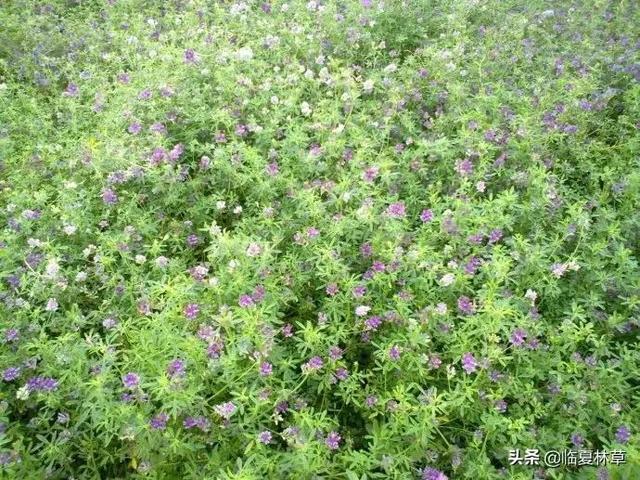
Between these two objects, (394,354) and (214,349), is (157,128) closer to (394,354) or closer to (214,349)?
(214,349)

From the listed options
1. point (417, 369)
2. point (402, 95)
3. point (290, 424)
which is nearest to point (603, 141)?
point (402, 95)

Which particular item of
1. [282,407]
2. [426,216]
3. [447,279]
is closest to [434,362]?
[447,279]

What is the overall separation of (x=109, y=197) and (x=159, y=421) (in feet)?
5.51

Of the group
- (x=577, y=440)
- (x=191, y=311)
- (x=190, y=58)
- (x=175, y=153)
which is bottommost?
(x=577, y=440)

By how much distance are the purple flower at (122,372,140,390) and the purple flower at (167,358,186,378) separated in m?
0.15

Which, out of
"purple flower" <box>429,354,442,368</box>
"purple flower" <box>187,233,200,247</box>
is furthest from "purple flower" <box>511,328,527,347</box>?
"purple flower" <box>187,233,200,247</box>

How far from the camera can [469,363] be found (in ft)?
9.30

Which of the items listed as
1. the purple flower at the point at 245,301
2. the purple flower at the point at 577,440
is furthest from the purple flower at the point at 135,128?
the purple flower at the point at 577,440

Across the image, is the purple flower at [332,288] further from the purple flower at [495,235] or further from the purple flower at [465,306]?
the purple flower at [495,235]

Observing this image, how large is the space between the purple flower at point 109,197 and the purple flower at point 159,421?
1635 mm

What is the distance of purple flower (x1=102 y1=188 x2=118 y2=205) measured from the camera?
3709 millimetres

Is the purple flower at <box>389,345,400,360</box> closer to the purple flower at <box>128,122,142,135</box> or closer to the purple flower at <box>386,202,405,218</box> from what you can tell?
the purple flower at <box>386,202,405,218</box>

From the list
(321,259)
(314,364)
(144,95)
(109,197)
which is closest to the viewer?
(314,364)

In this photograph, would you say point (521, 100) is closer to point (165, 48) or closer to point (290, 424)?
point (165, 48)
